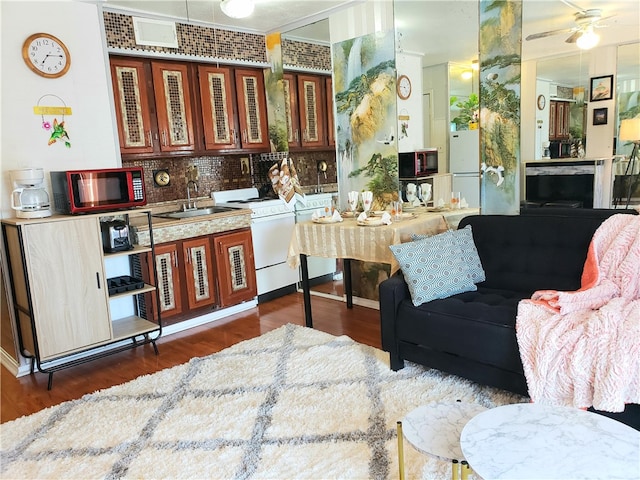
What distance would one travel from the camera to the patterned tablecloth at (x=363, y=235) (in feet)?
10.3

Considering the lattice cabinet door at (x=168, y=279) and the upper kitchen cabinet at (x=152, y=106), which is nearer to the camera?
the lattice cabinet door at (x=168, y=279)

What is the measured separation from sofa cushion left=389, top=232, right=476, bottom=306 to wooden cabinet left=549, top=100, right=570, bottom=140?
3.57 ft

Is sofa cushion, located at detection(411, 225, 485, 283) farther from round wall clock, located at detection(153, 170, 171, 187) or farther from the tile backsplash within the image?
round wall clock, located at detection(153, 170, 171, 187)

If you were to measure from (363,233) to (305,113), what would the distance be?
72.0 inches

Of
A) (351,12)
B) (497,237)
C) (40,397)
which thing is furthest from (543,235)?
(40,397)

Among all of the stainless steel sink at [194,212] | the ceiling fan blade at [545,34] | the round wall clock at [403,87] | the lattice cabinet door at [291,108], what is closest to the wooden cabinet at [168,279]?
the stainless steel sink at [194,212]

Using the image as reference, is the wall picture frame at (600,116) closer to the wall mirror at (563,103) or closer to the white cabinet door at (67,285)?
the wall mirror at (563,103)

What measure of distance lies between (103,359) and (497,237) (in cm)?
275

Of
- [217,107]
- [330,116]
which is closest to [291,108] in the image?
[330,116]

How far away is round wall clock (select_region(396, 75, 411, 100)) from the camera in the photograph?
12.2ft

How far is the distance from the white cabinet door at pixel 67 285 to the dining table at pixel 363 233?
1.36 m

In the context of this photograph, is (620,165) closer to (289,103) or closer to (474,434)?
(474,434)

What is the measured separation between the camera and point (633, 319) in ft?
6.42

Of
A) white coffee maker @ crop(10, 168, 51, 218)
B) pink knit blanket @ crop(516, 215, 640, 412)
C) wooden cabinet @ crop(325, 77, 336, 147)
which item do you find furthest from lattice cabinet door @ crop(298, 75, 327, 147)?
pink knit blanket @ crop(516, 215, 640, 412)
